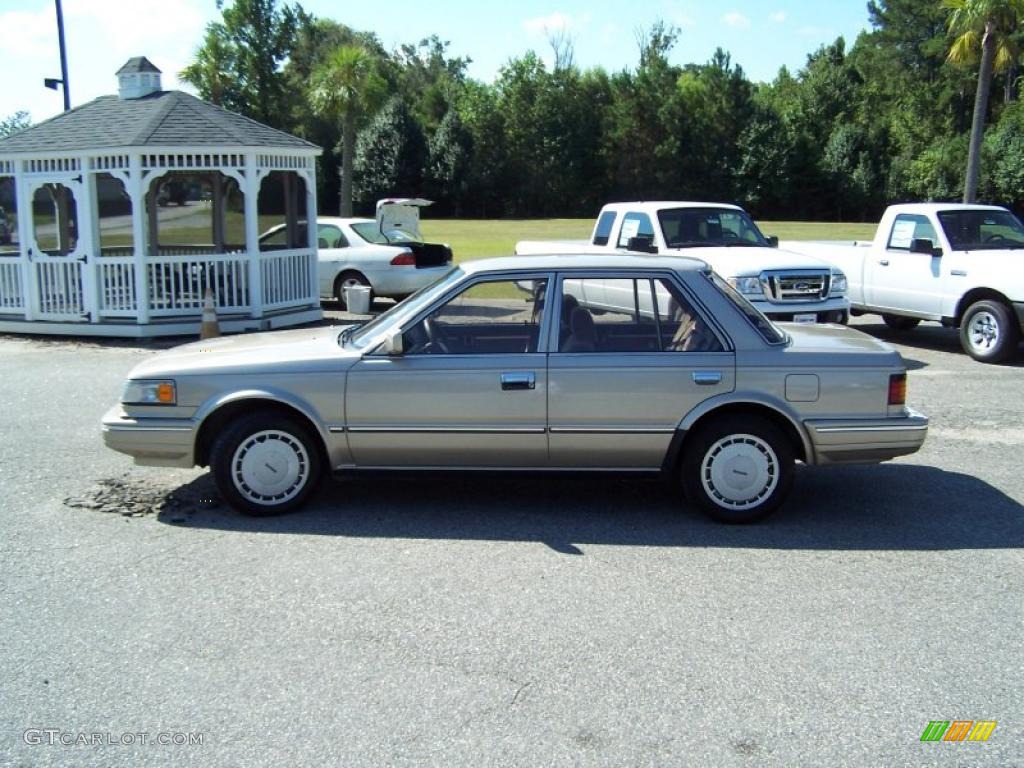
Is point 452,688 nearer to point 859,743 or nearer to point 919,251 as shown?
point 859,743

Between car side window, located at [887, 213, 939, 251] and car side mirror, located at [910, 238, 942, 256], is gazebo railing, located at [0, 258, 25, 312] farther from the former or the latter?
car side mirror, located at [910, 238, 942, 256]

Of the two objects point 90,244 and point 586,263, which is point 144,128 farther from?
point 586,263

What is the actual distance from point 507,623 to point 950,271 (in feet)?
32.7

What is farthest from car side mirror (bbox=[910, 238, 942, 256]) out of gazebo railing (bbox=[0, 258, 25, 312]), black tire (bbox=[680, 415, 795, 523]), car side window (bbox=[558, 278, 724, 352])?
gazebo railing (bbox=[0, 258, 25, 312])

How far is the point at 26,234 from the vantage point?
15172mm

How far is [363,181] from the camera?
58344 mm

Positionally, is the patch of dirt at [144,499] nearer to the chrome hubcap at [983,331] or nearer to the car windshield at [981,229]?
the chrome hubcap at [983,331]

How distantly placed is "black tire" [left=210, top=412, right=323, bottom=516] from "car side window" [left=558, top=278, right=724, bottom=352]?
1.75 m

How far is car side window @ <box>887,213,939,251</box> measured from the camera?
520 inches

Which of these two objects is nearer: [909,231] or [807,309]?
[807,309]

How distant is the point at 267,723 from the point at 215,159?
1227 cm

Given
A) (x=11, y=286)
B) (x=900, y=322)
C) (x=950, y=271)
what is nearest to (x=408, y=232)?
(x=11, y=286)

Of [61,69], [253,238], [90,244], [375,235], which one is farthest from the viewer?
[61,69]

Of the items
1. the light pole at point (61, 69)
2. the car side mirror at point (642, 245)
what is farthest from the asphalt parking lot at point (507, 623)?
the light pole at point (61, 69)
